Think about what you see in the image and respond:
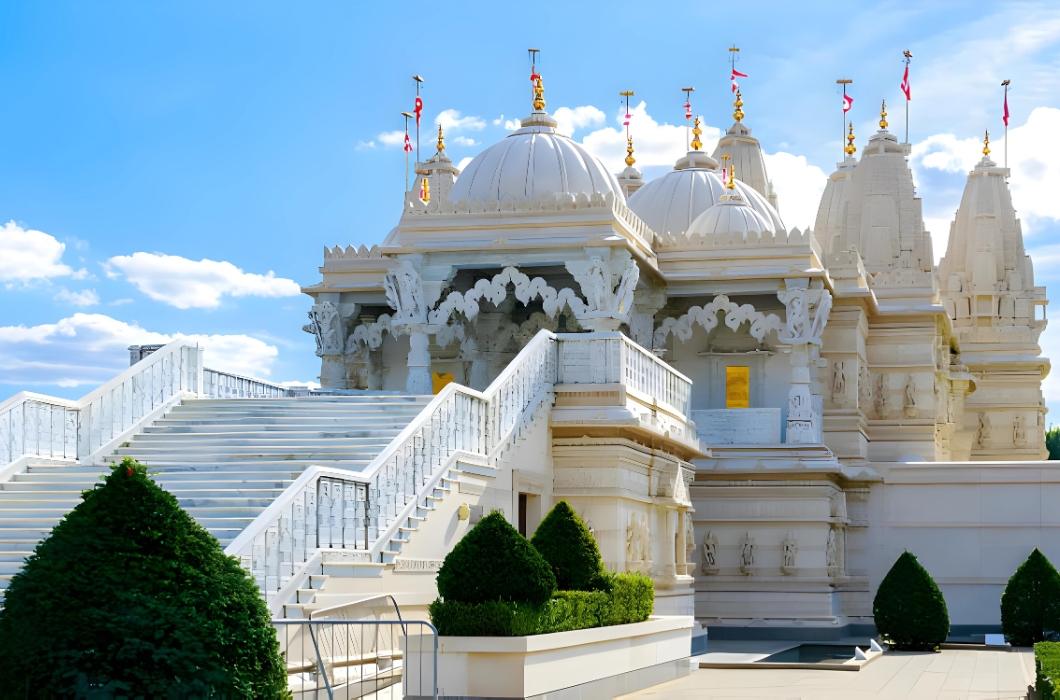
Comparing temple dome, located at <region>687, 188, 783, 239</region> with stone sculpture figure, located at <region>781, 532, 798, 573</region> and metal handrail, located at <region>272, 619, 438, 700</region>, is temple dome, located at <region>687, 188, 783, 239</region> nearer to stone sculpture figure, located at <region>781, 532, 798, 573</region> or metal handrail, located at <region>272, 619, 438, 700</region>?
stone sculpture figure, located at <region>781, 532, 798, 573</region>

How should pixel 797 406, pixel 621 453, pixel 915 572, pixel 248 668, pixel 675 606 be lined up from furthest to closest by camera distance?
1. pixel 797 406
2. pixel 915 572
3. pixel 675 606
4. pixel 621 453
5. pixel 248 668

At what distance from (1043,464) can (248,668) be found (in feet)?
73.8

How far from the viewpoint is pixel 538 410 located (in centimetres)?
1836

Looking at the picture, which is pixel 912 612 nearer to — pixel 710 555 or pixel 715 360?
pixel 710 555

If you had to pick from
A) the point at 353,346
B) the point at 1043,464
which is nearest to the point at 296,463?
the point at 353,346

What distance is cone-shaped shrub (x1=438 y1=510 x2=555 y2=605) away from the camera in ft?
38.9

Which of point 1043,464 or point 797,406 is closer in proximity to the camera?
point 797,406

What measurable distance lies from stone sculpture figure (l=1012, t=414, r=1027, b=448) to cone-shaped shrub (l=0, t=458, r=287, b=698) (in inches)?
1397

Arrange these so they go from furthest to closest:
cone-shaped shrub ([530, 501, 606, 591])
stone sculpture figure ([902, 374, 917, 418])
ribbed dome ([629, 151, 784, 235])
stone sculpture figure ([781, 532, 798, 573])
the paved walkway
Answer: stone sculpture figure ([902, 374, 917, 418])
ribbed dome ([629, 151, 784, 235])
stone sculpture figure ([781, 532, 798, 573])
the paved walkway
cone-shaped shrub ([530, 501, 606, 591])

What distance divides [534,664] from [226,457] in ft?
19.3

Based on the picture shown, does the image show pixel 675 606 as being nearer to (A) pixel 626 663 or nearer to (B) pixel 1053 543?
(A) pixel 626 663

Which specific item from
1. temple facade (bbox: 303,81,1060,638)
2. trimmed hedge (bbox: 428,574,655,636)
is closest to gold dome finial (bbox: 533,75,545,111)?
temple facade (bbox: 303,81,1060,638)

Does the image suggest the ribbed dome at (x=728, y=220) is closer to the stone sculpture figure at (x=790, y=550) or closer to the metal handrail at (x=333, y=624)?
the stone sculpture figure at (x=790, y=550)

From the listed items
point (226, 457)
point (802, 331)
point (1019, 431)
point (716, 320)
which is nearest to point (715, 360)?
point (716, 320)
